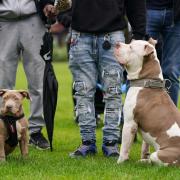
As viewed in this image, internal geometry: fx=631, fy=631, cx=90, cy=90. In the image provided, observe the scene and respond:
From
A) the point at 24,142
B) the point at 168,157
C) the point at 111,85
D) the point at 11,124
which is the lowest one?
the point at 24,142

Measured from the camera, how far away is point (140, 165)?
7.29 metres

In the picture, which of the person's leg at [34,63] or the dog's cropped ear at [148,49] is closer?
the dog's cropped ear at [148,49]

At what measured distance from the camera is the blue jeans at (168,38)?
888 cm

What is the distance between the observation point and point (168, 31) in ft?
29.5

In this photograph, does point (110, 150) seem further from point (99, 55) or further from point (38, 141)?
point (38, 141)

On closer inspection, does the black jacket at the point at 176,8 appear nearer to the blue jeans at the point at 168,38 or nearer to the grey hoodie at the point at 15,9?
the blue jeans at the point at 168,38

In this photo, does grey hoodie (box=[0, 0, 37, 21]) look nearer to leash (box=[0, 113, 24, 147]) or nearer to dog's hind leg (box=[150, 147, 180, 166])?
leash (box=[0, 113, 24, 147])

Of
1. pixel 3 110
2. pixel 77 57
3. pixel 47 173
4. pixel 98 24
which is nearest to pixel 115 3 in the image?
pixel 98 24

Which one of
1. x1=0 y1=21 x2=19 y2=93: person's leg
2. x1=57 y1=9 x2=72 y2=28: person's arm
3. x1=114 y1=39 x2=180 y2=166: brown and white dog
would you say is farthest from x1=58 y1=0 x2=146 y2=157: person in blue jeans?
x1=0 y1=21 x2=19 y2=93: person's leg

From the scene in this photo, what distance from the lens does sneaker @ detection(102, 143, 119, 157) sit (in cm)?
811

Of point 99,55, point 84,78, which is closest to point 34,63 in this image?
point 84,78

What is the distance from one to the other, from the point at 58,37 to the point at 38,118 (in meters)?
47.3

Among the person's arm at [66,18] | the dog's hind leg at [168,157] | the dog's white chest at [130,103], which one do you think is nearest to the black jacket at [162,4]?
the person's arm at [66,18]

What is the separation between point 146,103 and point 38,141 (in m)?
2.30
